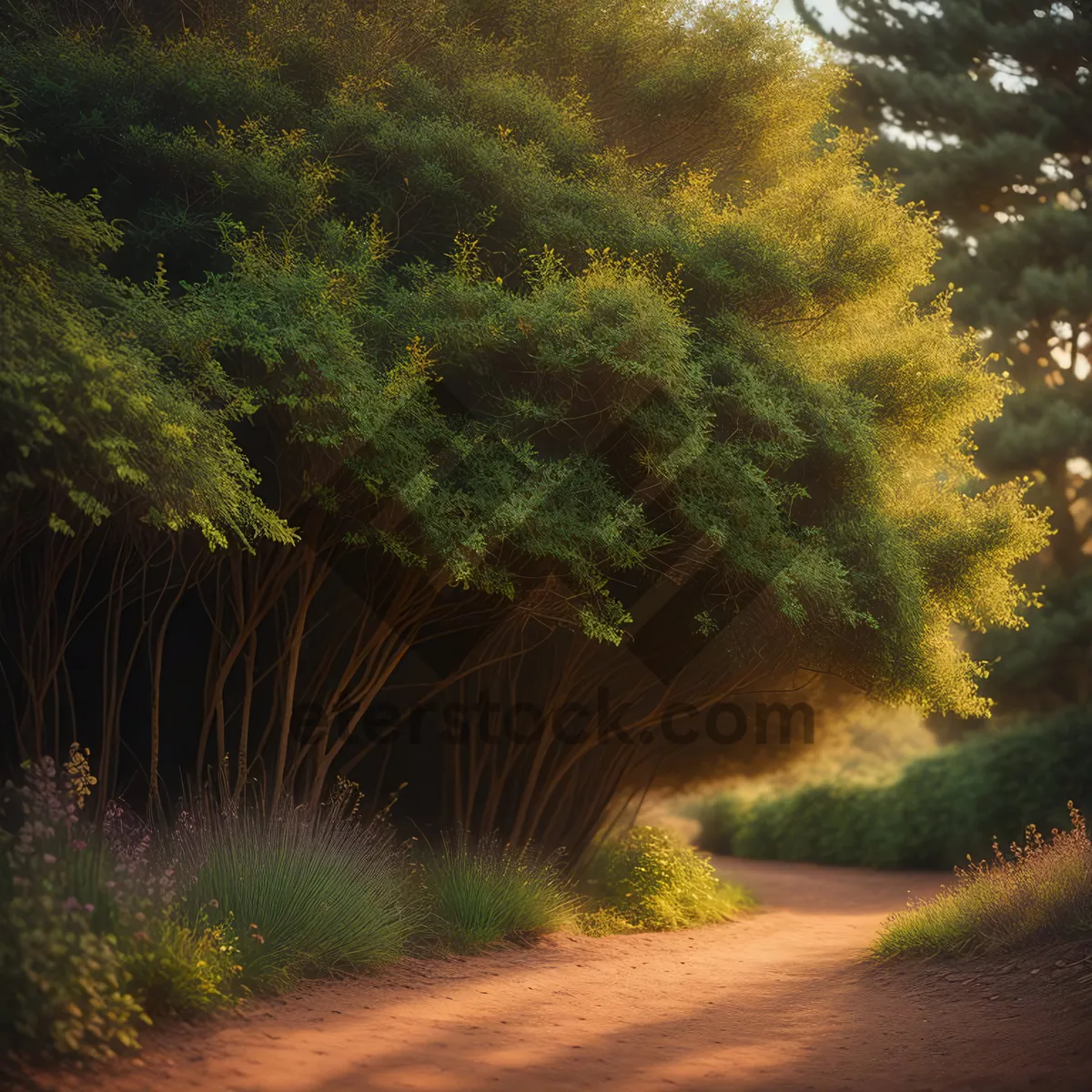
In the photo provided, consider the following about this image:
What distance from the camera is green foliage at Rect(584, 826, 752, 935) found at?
12.3 meters

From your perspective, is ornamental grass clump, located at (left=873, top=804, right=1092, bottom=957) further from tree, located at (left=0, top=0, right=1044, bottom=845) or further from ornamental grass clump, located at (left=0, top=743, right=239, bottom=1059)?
ornamental grass clump, located at (left=0, top=743, right=239, bottom=1059)

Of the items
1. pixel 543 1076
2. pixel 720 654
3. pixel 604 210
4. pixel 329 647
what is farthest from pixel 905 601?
pixel 543 1076

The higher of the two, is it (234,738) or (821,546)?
(821,546)

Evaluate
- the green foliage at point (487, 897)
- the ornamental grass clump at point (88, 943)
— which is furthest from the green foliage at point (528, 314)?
the green foliage at point (487, 897)

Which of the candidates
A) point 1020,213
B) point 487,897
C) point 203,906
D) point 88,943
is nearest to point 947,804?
point 1020,213

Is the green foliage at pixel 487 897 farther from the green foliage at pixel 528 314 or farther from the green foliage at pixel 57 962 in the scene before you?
the green foliage at pixel 57 962

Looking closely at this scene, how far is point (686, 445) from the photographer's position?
27.6 feet

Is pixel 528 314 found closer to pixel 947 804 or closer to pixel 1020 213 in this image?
pixel 947 804

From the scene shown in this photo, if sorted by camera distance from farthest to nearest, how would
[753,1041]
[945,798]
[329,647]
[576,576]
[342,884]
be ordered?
[945,798]
[329,647]
[576,576]
[342,884]
[753,1041]

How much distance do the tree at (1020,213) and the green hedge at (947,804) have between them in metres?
1.61

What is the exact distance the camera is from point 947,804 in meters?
20.1

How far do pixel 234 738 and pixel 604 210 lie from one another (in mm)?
5758

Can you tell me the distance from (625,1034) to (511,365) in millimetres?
4706

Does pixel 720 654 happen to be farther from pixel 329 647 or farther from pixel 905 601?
pixel 329 647
